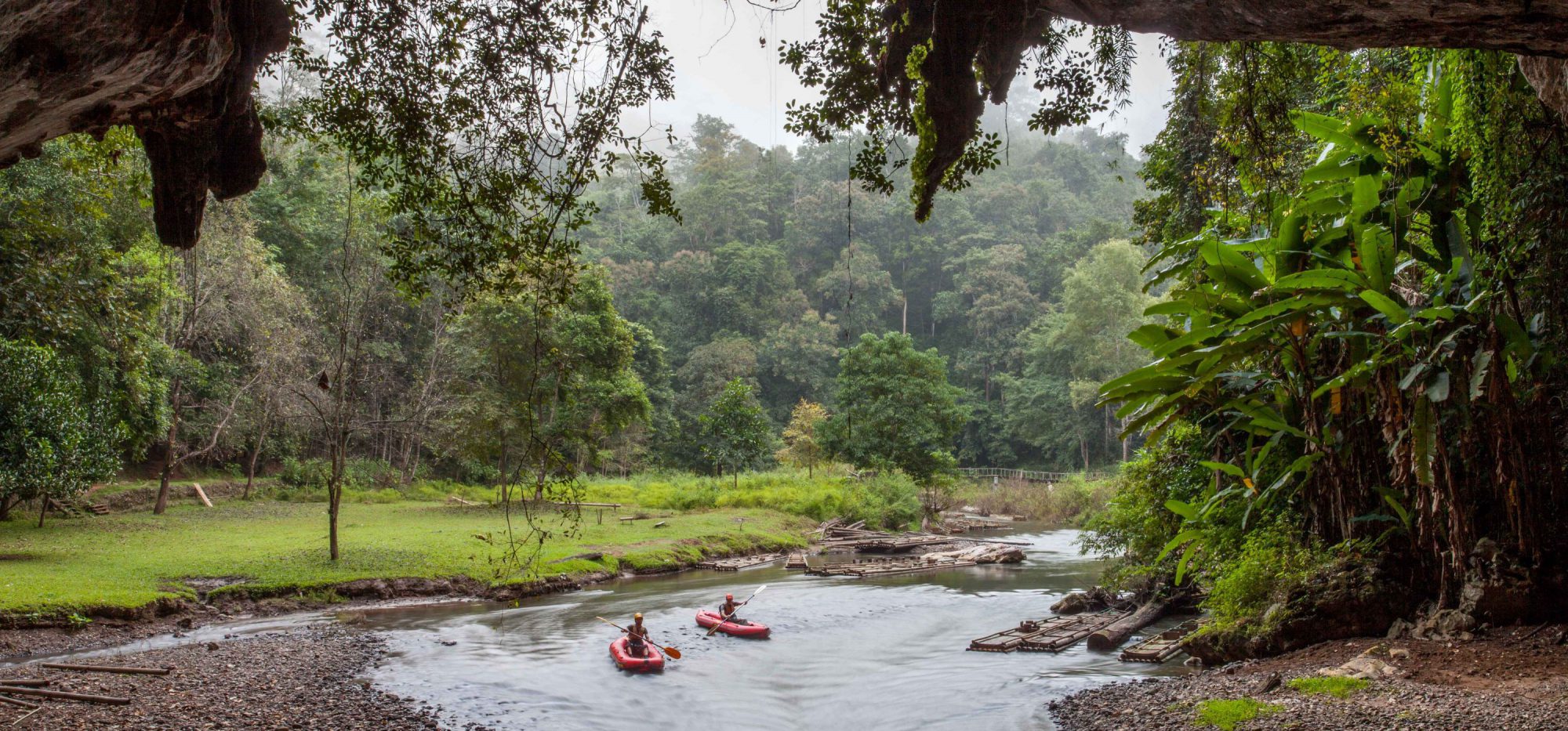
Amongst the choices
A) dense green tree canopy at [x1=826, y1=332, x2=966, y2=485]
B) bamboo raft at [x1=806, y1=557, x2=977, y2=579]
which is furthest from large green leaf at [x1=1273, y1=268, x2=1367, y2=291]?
dense green tree canopy at [x1=826, y1=332, x2=966, y2=485]

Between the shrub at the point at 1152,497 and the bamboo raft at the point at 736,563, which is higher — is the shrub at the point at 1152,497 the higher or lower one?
the higher one

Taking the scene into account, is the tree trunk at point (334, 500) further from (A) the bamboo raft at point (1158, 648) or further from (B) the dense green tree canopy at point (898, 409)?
(B) the dense green tree canopy at point (898, 409)

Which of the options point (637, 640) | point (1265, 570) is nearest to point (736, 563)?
point (637, 640)

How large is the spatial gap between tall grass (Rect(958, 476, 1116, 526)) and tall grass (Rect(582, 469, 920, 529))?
20.0 ft

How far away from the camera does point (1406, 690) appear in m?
5.26

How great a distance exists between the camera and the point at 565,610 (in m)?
13.5

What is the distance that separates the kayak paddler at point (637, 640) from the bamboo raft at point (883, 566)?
7.63 m

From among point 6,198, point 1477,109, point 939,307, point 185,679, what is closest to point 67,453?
point 6,198

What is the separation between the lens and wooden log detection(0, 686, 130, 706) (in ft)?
22.2

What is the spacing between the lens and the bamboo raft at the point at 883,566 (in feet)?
59.0

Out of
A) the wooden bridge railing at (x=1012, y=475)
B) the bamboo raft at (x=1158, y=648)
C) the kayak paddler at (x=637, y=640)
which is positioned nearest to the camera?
the bamboo raft at (x=1158, y=648)

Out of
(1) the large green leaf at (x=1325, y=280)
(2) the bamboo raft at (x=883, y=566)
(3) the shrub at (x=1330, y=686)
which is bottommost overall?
(2) the bamboo raft at (x=883, y=566)

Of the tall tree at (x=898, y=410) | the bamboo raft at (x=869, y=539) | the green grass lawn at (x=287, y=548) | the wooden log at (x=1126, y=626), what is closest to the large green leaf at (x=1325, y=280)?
the wooden log at (x=1126, y=626)

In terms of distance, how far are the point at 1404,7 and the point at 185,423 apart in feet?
84.5
